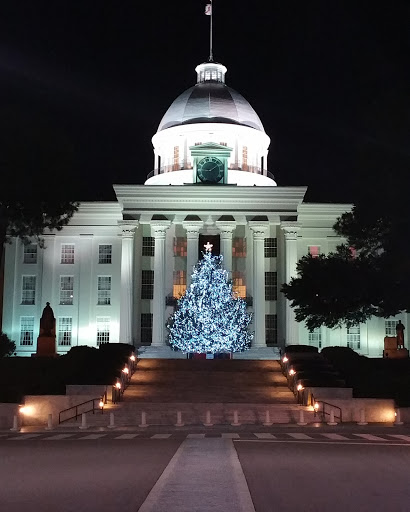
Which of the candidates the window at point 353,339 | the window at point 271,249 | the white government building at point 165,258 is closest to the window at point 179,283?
the white government building at point 165,258

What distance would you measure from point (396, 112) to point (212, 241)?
24.9 metres

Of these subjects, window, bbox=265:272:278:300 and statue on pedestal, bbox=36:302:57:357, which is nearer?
statue on pedestal, bbox=36:302:57:357

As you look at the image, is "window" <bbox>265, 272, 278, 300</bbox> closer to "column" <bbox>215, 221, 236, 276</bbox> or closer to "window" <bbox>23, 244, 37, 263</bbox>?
"column" <bbox>215, 221, 236, 276</bbox>

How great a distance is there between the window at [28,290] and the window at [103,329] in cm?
551

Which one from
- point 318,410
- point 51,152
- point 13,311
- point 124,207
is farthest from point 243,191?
point 318,410

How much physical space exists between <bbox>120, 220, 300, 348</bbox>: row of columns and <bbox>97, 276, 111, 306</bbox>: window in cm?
471

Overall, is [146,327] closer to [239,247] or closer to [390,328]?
[239,247]

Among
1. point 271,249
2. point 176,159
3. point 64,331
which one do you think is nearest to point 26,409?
point 64,331

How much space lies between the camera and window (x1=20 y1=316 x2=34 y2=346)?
61719 millimetres

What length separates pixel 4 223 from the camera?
49.1 metres

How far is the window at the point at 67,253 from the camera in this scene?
63094 mm

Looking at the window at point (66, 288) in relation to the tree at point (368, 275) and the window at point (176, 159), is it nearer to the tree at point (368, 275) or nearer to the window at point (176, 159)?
the window at point (176, 159)

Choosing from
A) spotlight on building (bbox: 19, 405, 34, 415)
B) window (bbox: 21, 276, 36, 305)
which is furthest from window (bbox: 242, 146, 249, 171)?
spotlight on building (bbox: 19, 405, 34, 415)

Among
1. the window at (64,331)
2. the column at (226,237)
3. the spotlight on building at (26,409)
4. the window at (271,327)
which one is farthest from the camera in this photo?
the window at (64,331)
